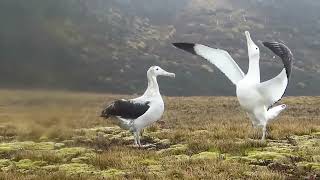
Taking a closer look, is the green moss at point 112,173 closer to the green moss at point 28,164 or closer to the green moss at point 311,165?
the green moss at point 28,164

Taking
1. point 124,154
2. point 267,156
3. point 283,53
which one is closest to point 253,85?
point 283,53

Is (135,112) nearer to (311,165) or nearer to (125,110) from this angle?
(125,110)

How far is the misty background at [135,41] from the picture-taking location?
44.8 feet

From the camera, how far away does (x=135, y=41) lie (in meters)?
148

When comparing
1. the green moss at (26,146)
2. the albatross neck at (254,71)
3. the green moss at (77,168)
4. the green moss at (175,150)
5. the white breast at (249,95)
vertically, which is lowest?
the green moss at (77,168)

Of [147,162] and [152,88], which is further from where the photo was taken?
[152,88]

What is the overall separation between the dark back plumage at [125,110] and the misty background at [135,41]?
109 centimetres

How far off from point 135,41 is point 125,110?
133 m

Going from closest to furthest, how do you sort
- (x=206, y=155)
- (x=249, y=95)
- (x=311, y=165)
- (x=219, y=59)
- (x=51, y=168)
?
(x=311, y=165) < (x=51, y=168) < (x=206, y=155) < (x=249, y=95) < (x=219, y=59)

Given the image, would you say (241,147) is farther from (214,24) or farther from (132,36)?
(214,24)

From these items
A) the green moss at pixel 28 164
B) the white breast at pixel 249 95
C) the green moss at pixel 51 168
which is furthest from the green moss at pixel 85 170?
the white breast at pixel 249 95

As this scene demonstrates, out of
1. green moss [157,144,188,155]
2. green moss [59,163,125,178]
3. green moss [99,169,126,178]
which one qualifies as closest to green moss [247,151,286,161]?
green moss [157,144,188,155]

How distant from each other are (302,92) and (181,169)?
109113mm

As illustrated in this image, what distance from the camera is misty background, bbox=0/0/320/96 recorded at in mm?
13664
